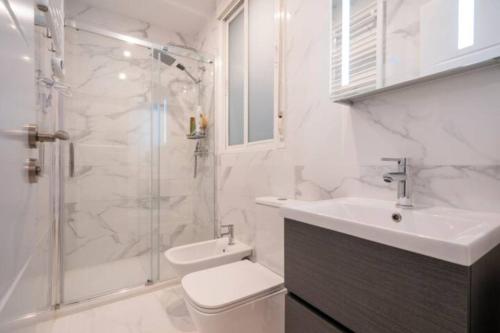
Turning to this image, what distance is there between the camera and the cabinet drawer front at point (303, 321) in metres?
0.72

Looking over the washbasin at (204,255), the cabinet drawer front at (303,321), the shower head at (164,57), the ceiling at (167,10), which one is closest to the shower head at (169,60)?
the shower head at (164,57)

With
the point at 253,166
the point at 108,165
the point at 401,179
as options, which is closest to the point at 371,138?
the point at 401,179

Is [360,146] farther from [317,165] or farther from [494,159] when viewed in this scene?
[494,159]

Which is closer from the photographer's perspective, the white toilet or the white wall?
the white wall

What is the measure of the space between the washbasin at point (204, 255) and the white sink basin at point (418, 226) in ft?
2.81

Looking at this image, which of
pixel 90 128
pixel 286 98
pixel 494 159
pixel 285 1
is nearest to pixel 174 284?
pixel 90 128

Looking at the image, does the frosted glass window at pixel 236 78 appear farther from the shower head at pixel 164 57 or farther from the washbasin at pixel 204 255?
the washbasin at pixel 204 255

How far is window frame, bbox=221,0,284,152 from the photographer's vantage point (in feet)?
5.16

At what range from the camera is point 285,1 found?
1.53m

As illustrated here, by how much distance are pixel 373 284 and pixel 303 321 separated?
1.08 ft

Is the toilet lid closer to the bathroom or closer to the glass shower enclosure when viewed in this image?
the bathroom

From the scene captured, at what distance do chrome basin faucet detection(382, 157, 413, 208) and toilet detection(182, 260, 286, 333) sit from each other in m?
0.76

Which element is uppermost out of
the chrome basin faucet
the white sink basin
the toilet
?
the chrome basin faucet

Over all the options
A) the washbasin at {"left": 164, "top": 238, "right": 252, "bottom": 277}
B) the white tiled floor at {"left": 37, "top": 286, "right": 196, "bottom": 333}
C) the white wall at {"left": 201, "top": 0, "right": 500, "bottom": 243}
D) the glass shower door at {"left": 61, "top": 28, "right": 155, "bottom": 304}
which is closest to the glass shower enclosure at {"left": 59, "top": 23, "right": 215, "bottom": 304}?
the glass shower door at {"left": 61, "top": 28, "right": 155, "bottom": 304}
